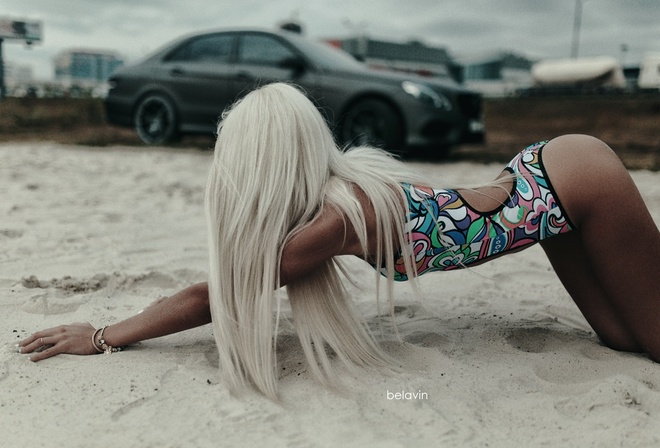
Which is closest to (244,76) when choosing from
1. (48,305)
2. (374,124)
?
(374,124)

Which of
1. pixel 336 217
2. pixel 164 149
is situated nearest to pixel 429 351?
pixel 336 217

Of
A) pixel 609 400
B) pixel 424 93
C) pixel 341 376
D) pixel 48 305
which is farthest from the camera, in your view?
pixel 424 93

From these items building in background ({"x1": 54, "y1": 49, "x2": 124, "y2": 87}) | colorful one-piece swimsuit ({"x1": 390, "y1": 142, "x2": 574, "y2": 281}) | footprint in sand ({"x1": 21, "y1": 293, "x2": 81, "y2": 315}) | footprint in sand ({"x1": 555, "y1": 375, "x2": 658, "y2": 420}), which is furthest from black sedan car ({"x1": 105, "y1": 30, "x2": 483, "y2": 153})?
building in background ({"x1": 54, "y1": 49, "x2": 124, "y2": 87})

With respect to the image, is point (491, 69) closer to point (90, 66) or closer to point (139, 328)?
point (90, 66)

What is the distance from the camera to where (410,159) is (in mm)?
7473

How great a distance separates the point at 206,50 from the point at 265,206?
253 inches

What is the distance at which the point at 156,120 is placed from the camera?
8000mm

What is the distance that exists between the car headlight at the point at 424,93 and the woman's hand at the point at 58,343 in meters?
5.28

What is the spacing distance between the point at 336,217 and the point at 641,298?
3.63 feet

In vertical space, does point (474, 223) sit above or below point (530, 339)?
above

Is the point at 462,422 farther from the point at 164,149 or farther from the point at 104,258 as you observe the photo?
the point at 164,149

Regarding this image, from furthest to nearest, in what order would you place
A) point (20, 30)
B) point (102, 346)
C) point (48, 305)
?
point (20, 30), point (48, 305), point (102, 346)

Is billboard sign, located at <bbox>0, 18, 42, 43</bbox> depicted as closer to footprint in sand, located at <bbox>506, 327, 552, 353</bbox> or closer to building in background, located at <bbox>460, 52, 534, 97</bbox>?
footprint in sand, located at <bbox>506, 327, 552, 353</bbox>

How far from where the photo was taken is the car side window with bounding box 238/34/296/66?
723 centimetres
